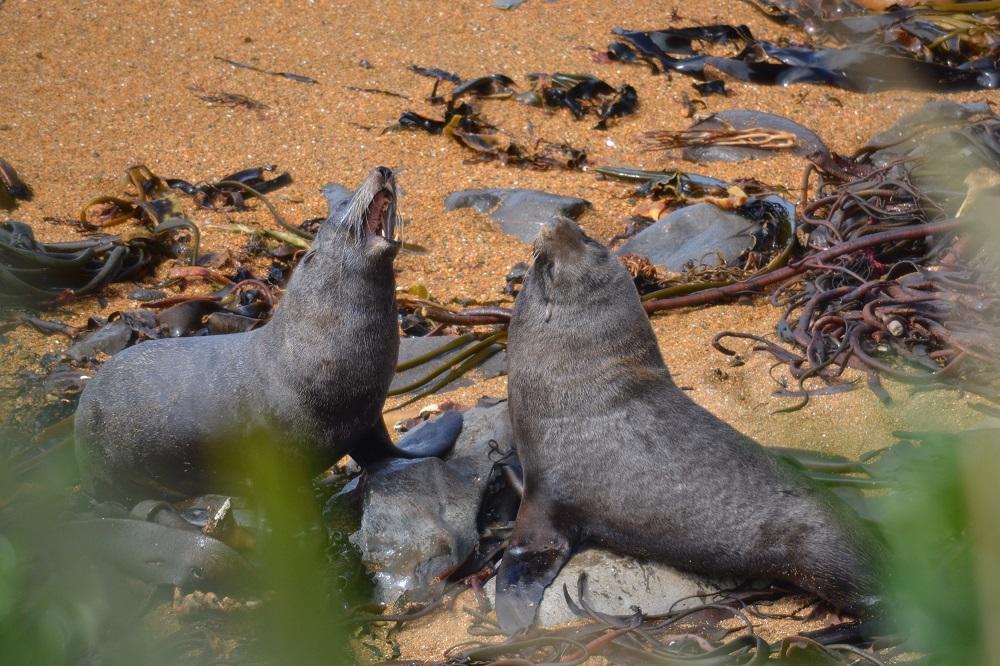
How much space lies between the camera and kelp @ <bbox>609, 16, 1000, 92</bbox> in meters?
9.02

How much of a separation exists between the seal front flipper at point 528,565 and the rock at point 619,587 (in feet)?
0.14

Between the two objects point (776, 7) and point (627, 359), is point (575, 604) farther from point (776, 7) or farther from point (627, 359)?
point (776, 7)

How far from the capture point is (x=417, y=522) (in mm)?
4387

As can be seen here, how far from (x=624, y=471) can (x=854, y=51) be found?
6720mm

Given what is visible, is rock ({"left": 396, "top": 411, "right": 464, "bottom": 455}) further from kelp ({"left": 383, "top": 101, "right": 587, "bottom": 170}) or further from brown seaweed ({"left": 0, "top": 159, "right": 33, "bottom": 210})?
brown seaweed ({"left": 0, "top": 159, "right": 33, "bottom": 210})

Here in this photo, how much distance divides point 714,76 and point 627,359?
6.04 metres

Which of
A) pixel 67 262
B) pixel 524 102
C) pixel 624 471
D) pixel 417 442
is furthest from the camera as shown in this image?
pixel 524 102

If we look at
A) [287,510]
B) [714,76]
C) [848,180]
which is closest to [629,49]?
[714,76]

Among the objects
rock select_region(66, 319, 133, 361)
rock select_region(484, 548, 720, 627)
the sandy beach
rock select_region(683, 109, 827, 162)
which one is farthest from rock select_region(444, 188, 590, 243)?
rock select_region(484, 548, 720, 627)

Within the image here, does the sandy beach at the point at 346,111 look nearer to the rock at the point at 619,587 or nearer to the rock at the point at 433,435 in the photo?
the rock at the point at 433,435

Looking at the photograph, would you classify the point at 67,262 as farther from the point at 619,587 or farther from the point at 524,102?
the point at 619,587

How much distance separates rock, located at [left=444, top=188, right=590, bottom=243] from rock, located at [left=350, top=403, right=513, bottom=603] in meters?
3.26

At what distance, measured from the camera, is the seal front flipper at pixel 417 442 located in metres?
4.79

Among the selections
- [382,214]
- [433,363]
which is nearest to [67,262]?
[433,363]
